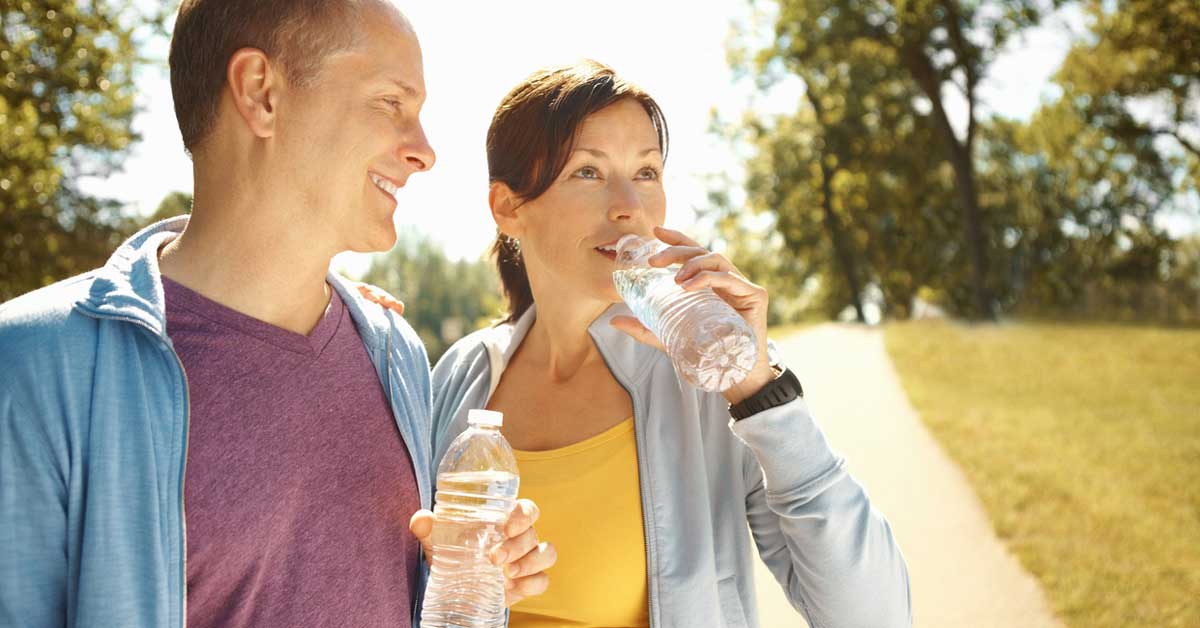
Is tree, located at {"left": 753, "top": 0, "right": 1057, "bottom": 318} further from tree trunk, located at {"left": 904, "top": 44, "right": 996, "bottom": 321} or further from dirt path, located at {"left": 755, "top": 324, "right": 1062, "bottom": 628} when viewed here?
dirt path, located at {"left": 755, "top": 324, "right": 1062, "bottom": 628}

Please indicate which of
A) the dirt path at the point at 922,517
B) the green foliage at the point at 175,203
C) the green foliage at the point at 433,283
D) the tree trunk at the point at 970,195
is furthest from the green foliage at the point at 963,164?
the green foliage at the point at 433,283

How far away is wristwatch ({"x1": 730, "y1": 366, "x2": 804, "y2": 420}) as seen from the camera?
2.21 meters

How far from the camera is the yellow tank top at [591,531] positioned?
254 centimetres

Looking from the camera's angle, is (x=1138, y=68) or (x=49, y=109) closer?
(x=49, y=109)

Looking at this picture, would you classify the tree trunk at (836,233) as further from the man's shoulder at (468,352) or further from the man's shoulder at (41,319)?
the man's shoulder at (41,319)

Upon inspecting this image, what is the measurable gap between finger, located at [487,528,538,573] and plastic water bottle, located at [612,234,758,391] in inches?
21.0

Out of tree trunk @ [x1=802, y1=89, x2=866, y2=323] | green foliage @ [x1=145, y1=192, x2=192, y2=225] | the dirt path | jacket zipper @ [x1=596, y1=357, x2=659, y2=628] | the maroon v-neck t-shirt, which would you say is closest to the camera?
the maroon v-neck t-shirt

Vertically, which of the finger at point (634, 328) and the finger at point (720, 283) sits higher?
the finger at point (720, 283)

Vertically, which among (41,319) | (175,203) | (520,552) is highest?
(175,203)

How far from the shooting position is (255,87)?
2.04m

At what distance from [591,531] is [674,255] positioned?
0.84m

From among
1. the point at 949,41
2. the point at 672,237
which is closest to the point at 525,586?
the point at 672,237

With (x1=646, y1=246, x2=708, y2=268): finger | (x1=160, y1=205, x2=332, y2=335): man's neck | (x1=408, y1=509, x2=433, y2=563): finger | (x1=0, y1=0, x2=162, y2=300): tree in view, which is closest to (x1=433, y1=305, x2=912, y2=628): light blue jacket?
(x1=646, y1=246, x2=708, y2=268): finger

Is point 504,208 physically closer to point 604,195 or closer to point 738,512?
point 604,195
